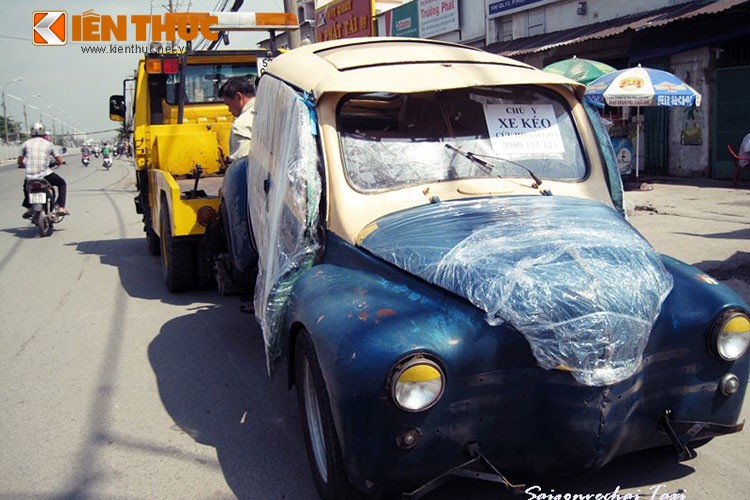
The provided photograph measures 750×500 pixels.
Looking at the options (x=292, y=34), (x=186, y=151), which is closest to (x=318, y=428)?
(x=186, y=151)

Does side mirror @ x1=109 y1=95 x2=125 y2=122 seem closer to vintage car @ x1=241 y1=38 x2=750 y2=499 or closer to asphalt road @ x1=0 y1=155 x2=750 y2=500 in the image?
asphalt road @ x1=0 y1=155 x2=750 y2=500

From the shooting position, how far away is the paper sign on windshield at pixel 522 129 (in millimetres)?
4367

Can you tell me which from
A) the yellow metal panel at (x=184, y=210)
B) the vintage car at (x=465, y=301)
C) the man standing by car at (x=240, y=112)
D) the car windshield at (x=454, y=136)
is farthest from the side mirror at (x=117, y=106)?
the car windshield at (x=454, y=136)

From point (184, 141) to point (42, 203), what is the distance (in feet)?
17.6

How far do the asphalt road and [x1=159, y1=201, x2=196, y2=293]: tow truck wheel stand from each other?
17cm

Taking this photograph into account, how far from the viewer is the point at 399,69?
172 inches

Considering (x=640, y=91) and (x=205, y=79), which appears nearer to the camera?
(x=205, y=79)

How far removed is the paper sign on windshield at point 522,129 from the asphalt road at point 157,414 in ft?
5.84

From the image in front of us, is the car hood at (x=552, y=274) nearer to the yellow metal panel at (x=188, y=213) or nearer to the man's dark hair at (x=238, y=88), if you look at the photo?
the man's dark hair at (x=238, y=88)

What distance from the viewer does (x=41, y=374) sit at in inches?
226

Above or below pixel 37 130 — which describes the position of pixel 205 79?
above

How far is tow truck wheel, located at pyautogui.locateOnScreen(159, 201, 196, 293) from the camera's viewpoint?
7668 millimetres

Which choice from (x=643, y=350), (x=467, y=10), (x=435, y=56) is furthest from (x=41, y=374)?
(x=467, y=10)

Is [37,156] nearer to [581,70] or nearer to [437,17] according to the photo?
[581,70]
